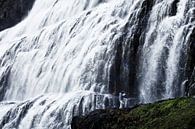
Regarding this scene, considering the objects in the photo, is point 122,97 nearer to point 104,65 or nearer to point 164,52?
point 104,65

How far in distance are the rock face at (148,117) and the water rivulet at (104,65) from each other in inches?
162

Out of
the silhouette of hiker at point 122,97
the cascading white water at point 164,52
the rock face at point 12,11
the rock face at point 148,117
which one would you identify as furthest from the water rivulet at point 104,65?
the rock face at point 12,11

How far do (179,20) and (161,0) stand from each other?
2174 millimetres

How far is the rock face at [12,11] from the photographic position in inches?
1649

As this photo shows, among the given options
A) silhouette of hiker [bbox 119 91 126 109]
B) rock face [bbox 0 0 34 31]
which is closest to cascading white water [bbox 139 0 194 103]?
silhouette of hiker [bbox 119 91 126 109]

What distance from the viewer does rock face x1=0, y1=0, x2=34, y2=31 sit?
4188 cm

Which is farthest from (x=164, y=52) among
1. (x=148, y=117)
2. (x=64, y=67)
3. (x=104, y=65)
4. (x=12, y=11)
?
(x=12, y=11)

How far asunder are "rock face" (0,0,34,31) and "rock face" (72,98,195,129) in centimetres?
2818

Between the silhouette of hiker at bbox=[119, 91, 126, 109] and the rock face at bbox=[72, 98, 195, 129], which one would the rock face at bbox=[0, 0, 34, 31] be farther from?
the rock face at bbox=[72, 98, 195, 129]

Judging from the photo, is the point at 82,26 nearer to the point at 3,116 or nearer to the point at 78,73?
the point at 78,73

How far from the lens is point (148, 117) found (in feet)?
42.4

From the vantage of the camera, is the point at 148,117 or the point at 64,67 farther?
the point at 64,67

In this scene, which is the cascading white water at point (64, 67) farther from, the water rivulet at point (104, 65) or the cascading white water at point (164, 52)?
the cascading white water at point (164, 52)

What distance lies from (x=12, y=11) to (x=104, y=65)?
855 inches
